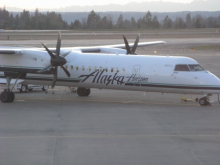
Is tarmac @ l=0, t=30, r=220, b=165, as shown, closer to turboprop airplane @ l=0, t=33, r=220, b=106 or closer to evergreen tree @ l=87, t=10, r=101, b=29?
turboprop airplane @ l=0, t=33, r=220, b=106

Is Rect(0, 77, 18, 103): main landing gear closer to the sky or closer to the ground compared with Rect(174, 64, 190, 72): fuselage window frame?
closer to the ground

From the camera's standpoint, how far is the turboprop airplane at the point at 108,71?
21156mm

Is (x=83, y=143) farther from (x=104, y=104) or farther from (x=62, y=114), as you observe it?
(x=104, y=104)

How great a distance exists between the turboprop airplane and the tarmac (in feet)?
3.19

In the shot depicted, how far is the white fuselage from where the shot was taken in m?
21.1

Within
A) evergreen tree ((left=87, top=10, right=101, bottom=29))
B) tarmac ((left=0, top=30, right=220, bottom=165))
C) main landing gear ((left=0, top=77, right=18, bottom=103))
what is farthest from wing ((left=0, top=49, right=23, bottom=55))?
evergreen tree ((left=87, top=10, right=101, bottom=29))

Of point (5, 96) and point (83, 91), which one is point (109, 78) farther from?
point (5, 96)

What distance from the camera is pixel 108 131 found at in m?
15.5

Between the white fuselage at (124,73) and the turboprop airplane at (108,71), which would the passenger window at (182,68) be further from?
the white fuselage at (124,73)

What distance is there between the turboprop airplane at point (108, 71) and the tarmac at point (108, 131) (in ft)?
3.19

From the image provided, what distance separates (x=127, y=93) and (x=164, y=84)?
17.2ft

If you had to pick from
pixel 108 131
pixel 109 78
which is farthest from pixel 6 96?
pixel 108 131

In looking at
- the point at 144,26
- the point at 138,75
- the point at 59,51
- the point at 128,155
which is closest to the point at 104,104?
the point at 138,75

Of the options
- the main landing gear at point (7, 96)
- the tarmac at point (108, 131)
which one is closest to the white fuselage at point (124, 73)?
the tarmac at point (108, 131)
